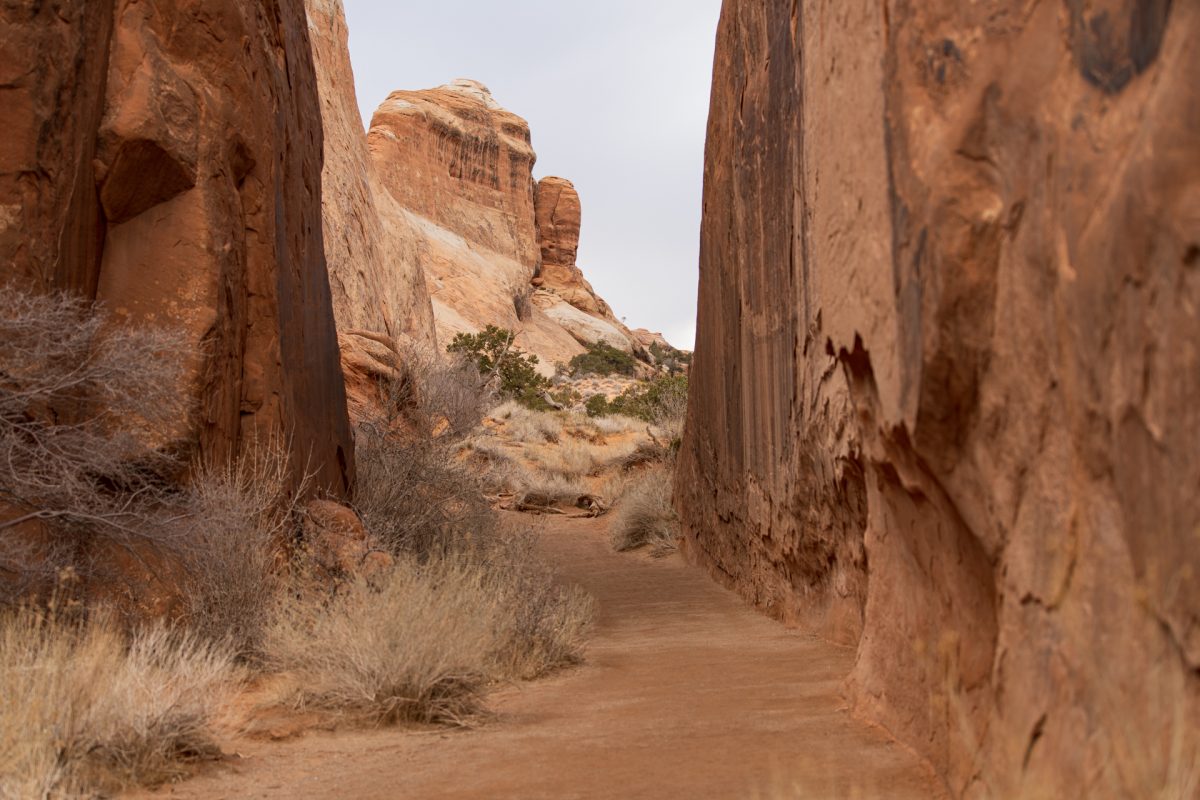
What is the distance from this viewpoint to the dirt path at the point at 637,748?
4.13 meters

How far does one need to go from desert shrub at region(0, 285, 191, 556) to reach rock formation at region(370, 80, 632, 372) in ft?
123

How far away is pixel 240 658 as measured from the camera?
7.18 metres

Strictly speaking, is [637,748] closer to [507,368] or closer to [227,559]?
[227,559]

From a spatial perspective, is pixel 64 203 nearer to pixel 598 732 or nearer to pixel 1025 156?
pixel 598 732

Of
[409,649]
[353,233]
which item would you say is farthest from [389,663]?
[353,233]

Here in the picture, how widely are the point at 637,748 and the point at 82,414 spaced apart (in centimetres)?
441

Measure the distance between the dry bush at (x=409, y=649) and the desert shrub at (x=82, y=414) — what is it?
131 centimetres

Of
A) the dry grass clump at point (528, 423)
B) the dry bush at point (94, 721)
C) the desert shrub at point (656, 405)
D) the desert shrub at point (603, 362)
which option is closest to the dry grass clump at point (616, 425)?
the desert shrub at point (656, 405)

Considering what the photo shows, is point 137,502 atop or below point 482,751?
atop

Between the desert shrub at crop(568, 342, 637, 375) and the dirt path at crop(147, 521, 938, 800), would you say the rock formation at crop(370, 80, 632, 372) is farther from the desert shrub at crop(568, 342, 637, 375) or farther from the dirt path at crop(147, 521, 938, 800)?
the dirt path at crop(147, 521, 938, 800)

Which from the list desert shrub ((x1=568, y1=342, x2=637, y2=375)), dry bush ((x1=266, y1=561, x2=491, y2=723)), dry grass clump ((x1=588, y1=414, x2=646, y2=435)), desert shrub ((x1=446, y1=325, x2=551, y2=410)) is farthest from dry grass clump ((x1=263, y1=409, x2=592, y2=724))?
desert shrub ((x1=568, y1=342, x2=637, y2=375))

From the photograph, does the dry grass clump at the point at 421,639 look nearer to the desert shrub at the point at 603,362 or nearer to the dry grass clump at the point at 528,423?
the dry grass clump at the point at 528,423

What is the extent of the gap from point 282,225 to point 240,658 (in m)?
4.07

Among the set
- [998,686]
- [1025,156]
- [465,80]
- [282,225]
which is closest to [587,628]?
[282,225]
